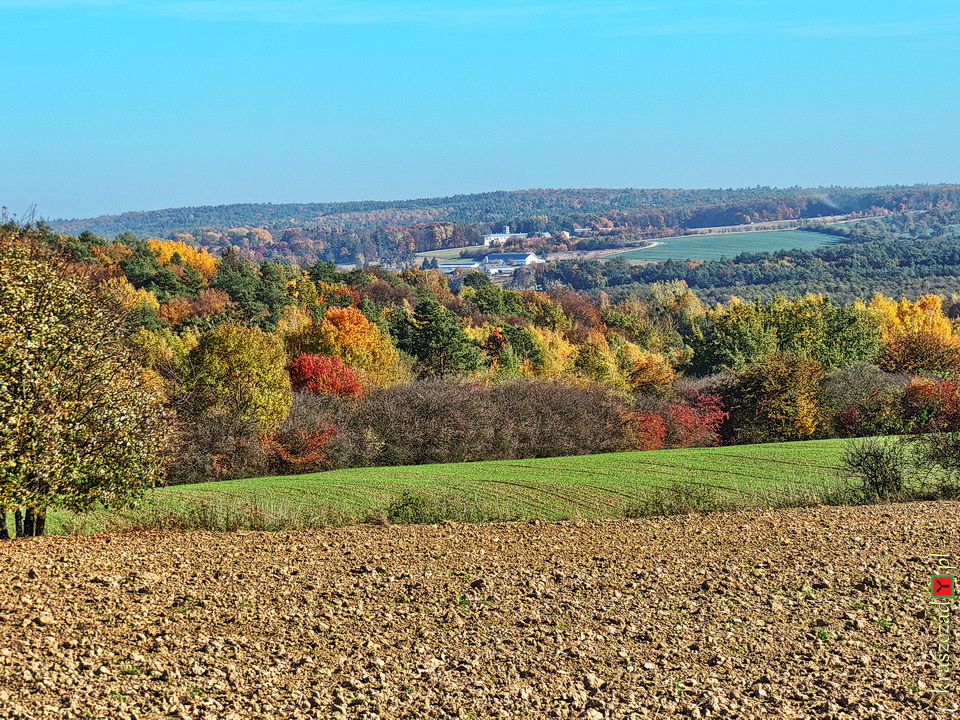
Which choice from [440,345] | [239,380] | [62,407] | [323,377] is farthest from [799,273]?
[62,407]

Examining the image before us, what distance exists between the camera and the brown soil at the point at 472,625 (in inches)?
336

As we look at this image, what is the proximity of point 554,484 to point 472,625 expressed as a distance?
1914 centimetres

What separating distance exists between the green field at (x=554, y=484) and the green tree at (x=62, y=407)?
336 cm

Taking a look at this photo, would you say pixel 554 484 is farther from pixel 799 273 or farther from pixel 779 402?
pixel 799 273

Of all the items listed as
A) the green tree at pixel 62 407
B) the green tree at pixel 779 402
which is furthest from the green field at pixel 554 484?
the green tree at pixel 779 402

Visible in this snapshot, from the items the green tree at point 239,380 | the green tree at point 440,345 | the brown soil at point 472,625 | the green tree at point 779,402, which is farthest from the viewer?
the green tree at point 440,345

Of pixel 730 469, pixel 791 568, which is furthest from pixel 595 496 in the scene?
pixel 791 568

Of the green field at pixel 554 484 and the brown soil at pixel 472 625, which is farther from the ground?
the brown soil at pixel 472 625

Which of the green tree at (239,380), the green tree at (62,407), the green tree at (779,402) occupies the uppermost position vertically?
the green tree at (62,407)

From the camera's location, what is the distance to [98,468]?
1540cm

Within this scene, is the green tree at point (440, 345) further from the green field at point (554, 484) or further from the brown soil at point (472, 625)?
the brown soil at point (472, 625)

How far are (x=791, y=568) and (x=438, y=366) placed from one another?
53.5 metres

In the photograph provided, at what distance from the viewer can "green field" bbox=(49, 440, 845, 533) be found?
877 inches

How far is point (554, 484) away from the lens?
2956 centimetres
